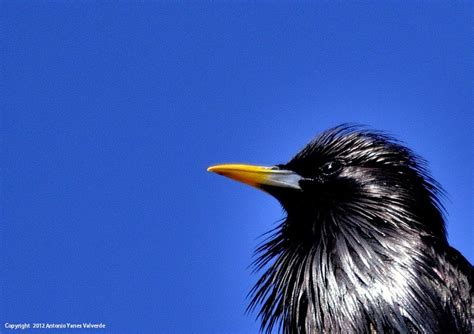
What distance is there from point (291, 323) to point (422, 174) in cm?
163

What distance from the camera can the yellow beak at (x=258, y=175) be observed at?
294 inches

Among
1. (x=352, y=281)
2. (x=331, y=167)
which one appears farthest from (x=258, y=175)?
(x=352, y=281)

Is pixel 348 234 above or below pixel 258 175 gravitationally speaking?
below

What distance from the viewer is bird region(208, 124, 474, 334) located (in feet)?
20.4

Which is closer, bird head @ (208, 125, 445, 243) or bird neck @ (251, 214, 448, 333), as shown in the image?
bird neck @ (251, 214, 448, 333)

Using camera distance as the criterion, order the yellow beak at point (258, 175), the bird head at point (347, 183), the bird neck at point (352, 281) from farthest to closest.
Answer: the yellow beak at point (258, 175) → the bird head at point (347, 183) → the bird neck at point (352, 281)

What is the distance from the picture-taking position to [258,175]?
7.49 m

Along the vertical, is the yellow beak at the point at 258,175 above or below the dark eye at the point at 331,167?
above

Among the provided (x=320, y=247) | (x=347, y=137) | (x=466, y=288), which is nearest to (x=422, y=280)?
(x=466, y=288)

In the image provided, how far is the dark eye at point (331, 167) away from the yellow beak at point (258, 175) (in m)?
0.23

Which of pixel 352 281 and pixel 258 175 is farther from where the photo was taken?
pixel 258 175

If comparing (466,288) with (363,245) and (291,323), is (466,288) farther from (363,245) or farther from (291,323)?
(291,323)

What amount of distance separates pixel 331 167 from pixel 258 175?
Result: 0.62 m

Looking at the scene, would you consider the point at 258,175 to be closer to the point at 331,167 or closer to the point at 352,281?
the point at 331,167
